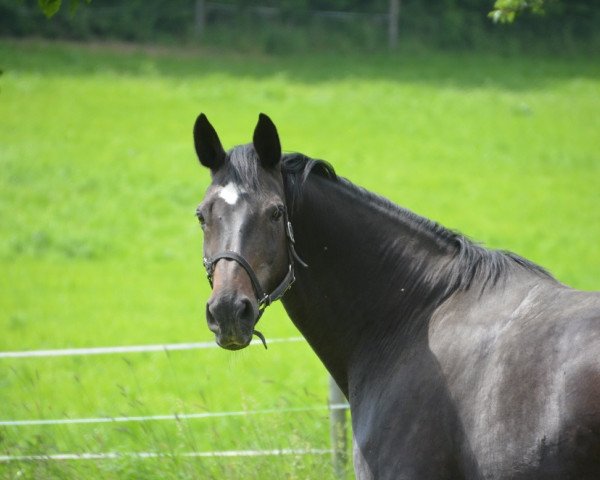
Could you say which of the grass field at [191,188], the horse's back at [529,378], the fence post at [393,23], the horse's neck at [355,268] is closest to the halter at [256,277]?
the horse's neck at [355,268]

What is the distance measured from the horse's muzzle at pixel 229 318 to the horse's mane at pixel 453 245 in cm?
66

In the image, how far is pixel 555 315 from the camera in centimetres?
336

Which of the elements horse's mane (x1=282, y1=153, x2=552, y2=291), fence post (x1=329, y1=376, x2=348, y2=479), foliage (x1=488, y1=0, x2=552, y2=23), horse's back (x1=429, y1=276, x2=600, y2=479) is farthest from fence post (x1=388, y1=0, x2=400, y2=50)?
horse's back (x1=429, y1=276, x2=600, y2=479)

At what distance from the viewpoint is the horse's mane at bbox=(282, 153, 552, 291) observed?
3.77 meters

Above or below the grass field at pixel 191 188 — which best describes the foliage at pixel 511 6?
above

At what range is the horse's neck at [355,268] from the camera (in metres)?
3.90

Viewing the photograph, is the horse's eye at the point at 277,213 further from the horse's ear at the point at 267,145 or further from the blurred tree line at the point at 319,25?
the blurred tree line at the point at 319,25

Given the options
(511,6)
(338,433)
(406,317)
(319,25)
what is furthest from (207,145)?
(319,25)

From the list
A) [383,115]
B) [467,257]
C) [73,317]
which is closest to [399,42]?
[383,115]

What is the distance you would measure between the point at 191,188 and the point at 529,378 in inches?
602

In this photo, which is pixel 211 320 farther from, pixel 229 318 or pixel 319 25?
pixel 319 25

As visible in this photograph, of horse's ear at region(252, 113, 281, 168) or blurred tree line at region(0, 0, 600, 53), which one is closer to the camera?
horse's ear at region(252, 113, 281, 168)

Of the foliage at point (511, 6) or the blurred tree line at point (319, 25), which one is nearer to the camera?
the foliage at point (511, 6)

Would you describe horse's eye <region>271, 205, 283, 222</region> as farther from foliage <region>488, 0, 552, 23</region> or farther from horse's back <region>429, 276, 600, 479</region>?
foliage <region>488, 0, 552, 23</region>
